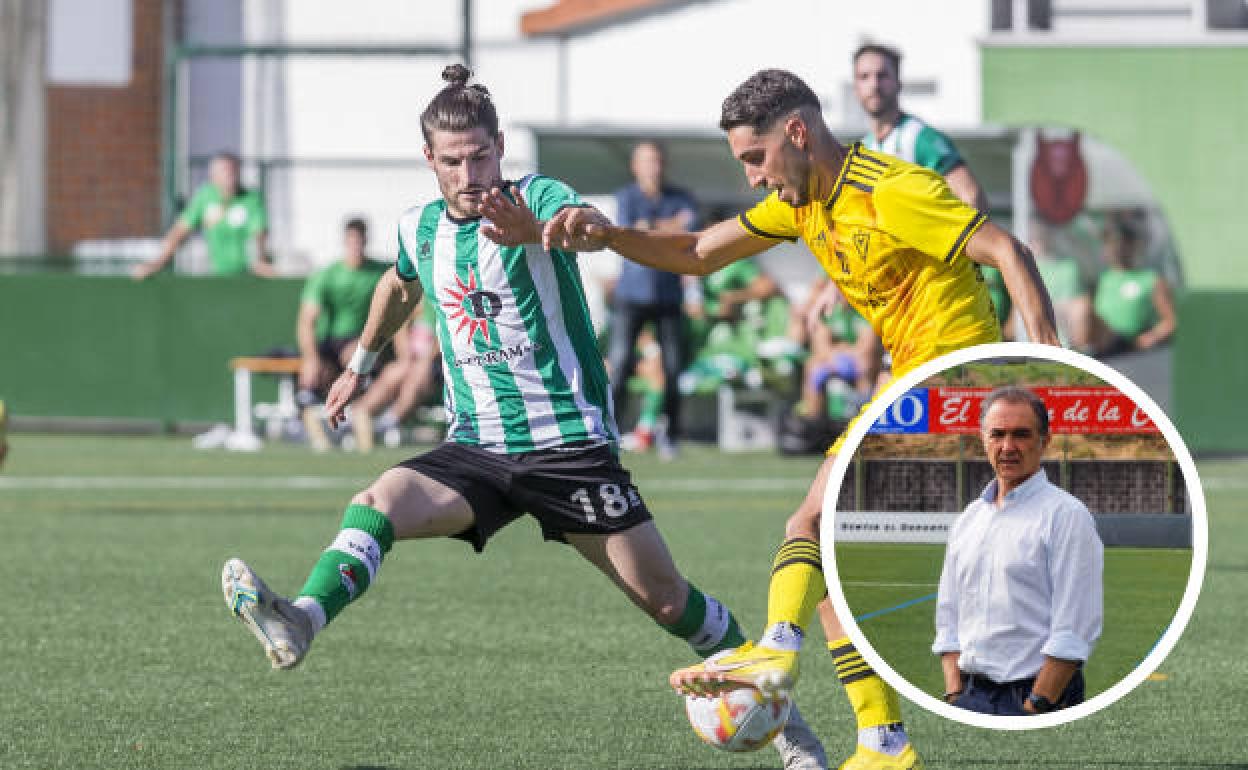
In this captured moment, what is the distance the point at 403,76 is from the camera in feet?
109

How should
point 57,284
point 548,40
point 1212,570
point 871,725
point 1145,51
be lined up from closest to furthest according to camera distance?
1. point 871,725
2. point 1212,570
3. point 57,284
4. point 1145,51
5. point 548,40

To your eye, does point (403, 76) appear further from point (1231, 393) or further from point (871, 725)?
point (871, 725)

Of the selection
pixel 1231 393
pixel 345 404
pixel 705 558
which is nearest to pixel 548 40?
pixel 1231 393

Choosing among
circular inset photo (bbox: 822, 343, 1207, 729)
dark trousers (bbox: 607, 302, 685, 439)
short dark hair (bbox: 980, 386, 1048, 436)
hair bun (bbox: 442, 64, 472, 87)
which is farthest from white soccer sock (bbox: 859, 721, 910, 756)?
dark trousers (bbox: 607, 302, 685, 439)

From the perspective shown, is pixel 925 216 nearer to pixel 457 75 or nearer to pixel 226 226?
pixel 457 75

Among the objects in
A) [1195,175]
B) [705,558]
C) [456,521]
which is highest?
[1195,175]

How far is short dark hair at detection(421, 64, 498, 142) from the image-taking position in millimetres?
6496

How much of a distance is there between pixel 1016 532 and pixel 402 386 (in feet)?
48.1

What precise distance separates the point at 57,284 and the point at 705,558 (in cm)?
1137

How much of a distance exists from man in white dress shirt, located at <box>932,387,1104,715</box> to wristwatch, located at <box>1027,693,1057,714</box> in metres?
0.02

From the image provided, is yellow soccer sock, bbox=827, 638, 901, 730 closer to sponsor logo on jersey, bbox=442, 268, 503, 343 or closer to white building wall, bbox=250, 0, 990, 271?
sponsor logo on jersey, bbox=442, 268, 503, 343

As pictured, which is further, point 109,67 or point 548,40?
point 109,67

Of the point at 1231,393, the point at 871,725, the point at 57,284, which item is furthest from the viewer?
the point at 57,284

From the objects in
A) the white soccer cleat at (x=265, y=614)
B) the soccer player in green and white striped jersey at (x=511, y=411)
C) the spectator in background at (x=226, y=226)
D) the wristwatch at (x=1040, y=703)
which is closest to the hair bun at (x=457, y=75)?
the soccer player in green and white striped jersey at (x=511, y=411)
